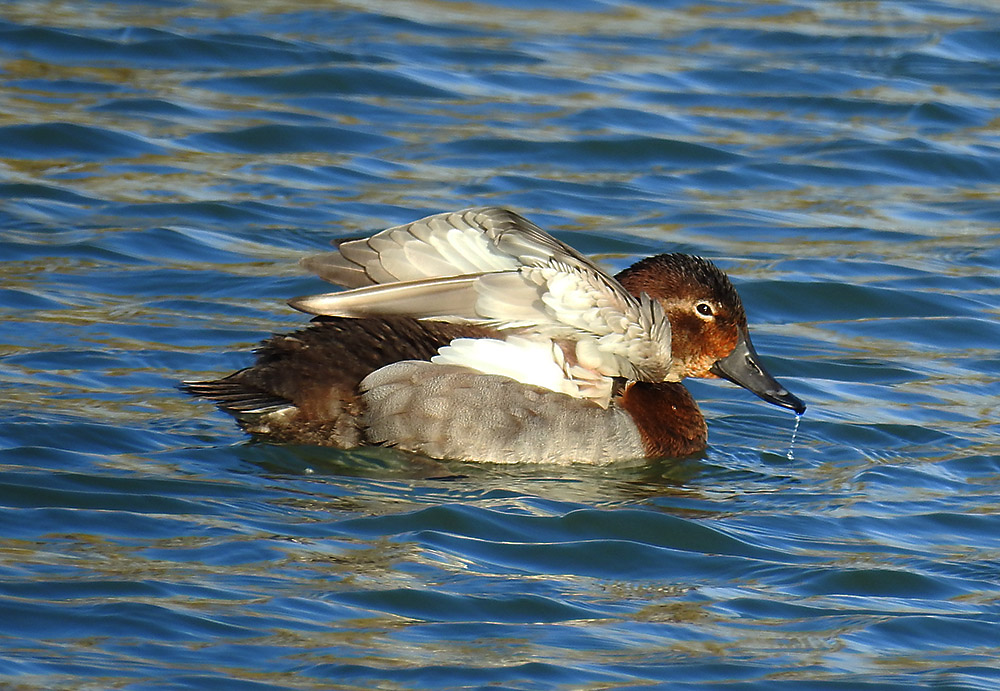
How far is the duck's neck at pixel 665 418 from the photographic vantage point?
664 centimetres

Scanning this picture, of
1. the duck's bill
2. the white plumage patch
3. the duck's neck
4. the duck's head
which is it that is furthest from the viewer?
the duck's bill

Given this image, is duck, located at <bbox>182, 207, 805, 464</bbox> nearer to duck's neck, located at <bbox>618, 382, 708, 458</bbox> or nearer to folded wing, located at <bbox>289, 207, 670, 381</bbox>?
folded wing, located at <bbox>289, 207, 670, 381</bbox>

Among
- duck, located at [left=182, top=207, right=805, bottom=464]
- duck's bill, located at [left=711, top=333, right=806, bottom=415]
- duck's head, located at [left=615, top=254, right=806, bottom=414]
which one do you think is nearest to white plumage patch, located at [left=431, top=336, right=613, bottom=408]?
duck, located at [left=182, top=207, right=805, bottom=464]

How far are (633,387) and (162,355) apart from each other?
202cm

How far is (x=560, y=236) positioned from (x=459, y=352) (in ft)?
10.2

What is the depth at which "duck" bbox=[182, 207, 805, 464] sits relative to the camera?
6227mm

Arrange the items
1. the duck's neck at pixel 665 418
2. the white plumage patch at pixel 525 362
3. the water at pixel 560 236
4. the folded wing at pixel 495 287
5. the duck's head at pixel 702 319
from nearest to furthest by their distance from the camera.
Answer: the water at pixel 560 236 < the folded wing at pixel 495 287 < the white plumage patch at pixel 525 362 < the duck's neck at pixel 665 418 < the duck's head at pixel 702 319

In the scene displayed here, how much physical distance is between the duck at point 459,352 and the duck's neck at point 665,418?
132 mm

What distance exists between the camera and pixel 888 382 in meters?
7.94

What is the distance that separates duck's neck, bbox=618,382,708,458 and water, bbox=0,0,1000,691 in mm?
110

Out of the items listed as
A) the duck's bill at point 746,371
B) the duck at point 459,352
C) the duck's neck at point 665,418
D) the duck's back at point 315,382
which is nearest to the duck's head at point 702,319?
the duck's bill at point 746,371

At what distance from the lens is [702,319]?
6.91 metres

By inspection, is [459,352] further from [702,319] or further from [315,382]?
[702,319]

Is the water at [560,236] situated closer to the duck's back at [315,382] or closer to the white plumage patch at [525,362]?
the duck's back at [315,382]
